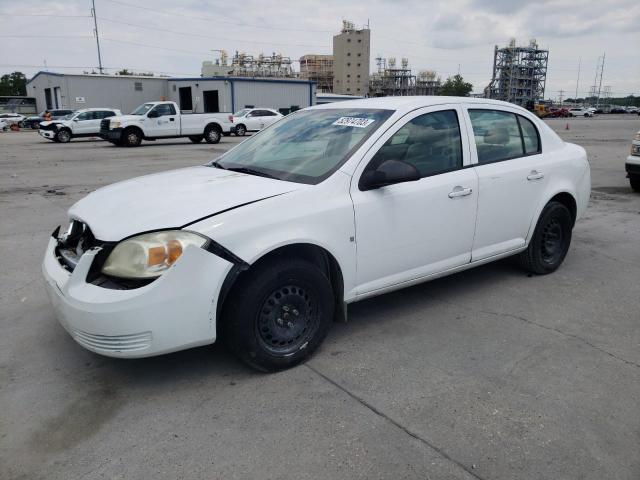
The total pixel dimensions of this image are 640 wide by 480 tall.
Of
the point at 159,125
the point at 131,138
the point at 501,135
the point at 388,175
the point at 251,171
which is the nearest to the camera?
the point at 388,175

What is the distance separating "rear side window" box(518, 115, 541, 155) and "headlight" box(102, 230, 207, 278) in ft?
10.7

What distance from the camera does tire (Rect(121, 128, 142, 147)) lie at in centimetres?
2202

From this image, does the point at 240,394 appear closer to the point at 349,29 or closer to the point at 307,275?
the point at 307,275

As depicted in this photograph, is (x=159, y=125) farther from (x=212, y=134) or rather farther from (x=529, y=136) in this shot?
(x=529, y=136)

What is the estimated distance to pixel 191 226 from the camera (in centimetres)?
296

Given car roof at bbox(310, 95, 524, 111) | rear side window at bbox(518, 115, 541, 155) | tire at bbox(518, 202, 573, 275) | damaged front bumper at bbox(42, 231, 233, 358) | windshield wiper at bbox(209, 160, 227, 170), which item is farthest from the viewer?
tire at bbox(518, 202, 573, 275)

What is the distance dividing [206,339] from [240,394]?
0.37 meters

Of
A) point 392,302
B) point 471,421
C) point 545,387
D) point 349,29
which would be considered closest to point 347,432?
point 471,421

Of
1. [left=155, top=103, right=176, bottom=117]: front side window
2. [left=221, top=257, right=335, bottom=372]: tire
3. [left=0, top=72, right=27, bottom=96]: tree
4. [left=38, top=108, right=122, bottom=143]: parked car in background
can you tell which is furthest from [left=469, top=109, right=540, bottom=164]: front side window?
[left=0, top=72, right=27, bottom=96]: tree

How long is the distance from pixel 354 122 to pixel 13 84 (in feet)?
377

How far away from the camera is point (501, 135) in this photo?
463 centimetres

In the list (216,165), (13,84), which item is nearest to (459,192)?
(216,165)

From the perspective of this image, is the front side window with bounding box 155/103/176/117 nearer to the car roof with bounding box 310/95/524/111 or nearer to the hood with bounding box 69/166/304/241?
the car roof with bounding box 310/95/524/111

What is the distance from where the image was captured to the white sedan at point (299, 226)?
2910mm
